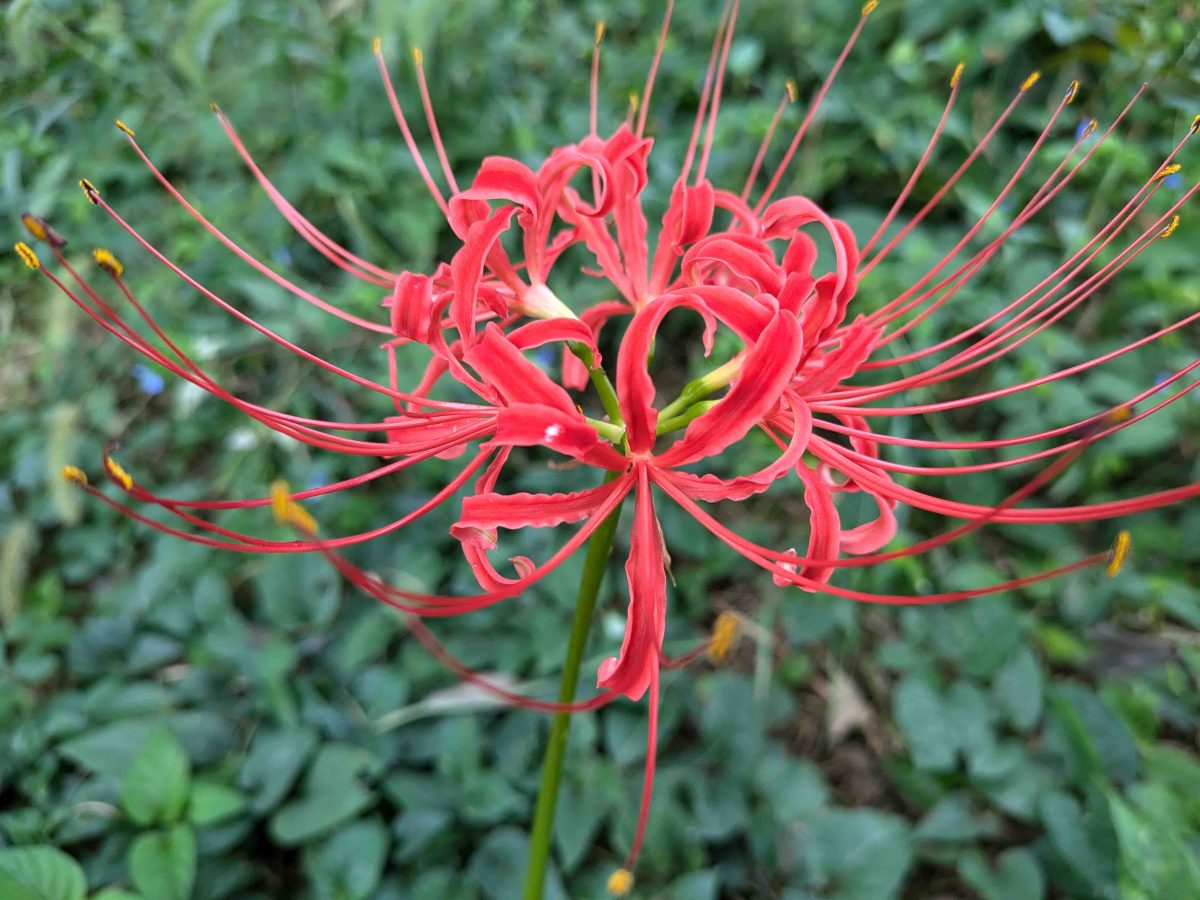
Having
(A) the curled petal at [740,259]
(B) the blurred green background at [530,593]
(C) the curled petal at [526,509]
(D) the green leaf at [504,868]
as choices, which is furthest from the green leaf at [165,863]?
(A) the curled petal at [740,259]

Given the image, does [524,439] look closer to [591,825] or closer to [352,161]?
[591,825]

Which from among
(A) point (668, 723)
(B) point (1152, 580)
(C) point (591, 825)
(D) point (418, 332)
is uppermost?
(B) point (1152, 580)

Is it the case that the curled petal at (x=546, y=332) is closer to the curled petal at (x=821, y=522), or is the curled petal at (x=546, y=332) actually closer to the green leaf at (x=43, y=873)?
the curled petal at (x=821, y=522)

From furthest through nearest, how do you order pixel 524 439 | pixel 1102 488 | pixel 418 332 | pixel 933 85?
pixel 933 85
pixel 1102 488
pixel 418 332
pixel 524 439

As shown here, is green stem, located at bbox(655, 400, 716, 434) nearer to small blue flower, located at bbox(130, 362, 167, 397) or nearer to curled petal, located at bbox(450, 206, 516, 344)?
curled petal, located at bbox(450, 206, 516, 344)

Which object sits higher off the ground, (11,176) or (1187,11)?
(1187,11)

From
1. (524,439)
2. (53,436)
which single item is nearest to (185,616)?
(53,436)

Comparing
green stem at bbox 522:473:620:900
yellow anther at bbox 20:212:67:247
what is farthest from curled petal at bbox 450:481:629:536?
yellow anther at bbox 20:212:67:247

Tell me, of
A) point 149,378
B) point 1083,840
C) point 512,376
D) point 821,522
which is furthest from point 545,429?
point 149,378

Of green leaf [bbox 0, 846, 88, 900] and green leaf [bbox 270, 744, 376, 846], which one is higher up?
green leaf [bbox 270, 744, 376, 846]
